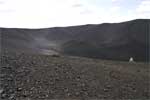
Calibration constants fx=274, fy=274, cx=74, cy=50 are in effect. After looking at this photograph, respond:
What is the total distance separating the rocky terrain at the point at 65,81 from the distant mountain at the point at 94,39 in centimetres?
569

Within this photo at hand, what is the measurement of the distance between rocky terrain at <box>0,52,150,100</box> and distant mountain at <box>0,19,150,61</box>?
569cm

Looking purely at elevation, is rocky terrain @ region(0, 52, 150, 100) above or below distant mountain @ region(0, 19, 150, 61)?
below

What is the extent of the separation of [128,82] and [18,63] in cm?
326

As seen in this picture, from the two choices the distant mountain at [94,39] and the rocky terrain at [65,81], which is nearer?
the rocky terrain at [65,81]

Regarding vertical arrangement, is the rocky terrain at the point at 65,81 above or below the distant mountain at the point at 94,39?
below

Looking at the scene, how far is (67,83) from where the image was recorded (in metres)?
6.97

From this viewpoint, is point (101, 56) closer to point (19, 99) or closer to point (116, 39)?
point (116, 39)

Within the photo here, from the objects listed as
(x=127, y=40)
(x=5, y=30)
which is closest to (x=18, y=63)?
(x=5, y=30)

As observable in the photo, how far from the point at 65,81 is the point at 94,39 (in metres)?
10.7

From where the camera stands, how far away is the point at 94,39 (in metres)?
17.6

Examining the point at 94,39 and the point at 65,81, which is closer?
the point at 65,81

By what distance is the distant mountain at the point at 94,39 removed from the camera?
1505 cm

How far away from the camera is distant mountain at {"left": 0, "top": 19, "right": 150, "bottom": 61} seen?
1505 cm

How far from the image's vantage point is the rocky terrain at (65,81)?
6430 mm
